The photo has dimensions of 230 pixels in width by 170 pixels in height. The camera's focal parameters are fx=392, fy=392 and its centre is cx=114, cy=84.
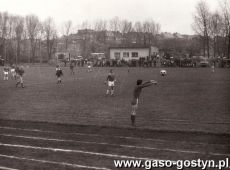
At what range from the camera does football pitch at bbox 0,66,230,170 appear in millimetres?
11008

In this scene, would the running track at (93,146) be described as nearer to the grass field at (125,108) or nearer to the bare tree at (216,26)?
the grass field at (125,108)

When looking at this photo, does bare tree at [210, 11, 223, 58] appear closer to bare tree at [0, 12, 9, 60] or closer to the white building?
the white building

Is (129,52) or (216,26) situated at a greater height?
(216,26)

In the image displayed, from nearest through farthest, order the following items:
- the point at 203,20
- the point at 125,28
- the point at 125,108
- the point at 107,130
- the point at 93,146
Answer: the point at 93,146
the point at 107,130
the point at 125,108
the point at 203,20
the point at 125,28

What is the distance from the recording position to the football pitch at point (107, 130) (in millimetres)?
11008

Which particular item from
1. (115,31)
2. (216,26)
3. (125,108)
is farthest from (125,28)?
(125,108)

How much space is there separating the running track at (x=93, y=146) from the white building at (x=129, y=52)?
2351 inches

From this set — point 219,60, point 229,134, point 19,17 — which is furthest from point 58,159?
point 19,17

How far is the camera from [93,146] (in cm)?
1236

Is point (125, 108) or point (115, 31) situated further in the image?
point (115, 31)

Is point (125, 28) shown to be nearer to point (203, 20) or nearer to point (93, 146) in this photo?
point (203, 20)

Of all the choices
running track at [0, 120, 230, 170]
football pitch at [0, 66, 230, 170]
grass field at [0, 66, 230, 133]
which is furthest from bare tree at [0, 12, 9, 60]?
running track at [0, 120, 230, 170]

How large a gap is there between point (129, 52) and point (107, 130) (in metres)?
60.8

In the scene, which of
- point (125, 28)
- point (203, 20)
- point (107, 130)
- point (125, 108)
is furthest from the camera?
point (125, 28)
